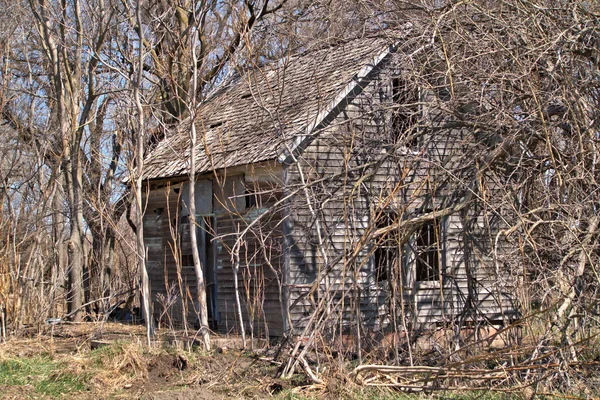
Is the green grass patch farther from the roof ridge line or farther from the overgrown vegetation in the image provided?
the roof ridge line

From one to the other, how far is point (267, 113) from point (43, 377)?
511 cm

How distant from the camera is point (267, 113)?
11.1 meters

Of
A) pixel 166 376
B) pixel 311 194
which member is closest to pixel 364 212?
pixel 311 194

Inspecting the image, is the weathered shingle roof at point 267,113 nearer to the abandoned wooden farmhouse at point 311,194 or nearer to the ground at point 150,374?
the abandoned wooden farmhouse at point 311,194

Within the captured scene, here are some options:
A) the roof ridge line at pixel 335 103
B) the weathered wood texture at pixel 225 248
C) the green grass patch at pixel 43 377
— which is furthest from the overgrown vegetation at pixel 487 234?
the weathered wood texture at pixel 225 248

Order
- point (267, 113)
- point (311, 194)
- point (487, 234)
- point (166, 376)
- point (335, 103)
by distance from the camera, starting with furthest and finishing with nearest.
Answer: point (335, 103) < point (267, 113) < point (311, 194) < point (487, 234) < point (166, 376)

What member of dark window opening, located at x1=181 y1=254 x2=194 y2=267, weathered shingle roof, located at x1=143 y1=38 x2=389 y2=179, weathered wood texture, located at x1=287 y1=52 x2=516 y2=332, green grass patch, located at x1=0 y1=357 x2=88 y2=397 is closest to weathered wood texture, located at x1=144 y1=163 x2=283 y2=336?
dark window opening, located at x1=181 y1=254 x2=194 y2=267

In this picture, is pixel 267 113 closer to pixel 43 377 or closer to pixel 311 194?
pixel 311 194

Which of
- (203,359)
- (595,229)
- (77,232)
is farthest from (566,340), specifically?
(77,232)

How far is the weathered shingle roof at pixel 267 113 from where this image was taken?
11.9 m

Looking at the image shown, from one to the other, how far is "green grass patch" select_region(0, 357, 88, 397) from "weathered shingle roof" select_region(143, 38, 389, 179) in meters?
3.92

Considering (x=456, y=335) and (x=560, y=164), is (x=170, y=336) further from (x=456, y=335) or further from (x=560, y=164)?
(x=560, y=164)

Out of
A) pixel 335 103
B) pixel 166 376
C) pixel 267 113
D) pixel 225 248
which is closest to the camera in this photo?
pixel 166 376

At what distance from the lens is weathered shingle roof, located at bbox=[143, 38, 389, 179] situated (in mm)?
11875
